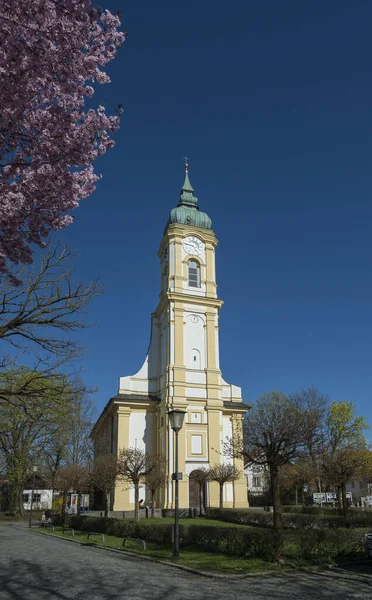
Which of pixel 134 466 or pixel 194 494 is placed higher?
pixel 134 466

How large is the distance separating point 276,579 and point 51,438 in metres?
31.9

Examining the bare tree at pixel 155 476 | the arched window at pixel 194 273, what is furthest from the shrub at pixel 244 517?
the arched window at pixel 194 273

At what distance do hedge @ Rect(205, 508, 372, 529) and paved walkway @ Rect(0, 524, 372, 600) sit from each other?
6.27 m

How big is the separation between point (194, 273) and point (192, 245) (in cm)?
284

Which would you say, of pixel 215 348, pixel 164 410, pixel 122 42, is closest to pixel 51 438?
pixel 164 410

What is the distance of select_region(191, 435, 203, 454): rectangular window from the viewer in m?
40.4

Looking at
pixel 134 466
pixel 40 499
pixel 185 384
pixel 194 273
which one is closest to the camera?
pixel 134 466

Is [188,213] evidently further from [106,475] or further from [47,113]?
[47,113]

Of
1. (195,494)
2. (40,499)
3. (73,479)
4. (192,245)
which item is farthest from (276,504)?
(40,499)

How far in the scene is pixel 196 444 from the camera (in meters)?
40.8

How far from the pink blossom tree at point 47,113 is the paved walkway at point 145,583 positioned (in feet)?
21.7

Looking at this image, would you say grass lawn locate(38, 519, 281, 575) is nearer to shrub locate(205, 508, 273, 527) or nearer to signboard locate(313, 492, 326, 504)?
shrub locate(205, 508, 273, 527)

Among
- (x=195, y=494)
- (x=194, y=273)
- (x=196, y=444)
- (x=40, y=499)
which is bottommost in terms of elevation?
(x=40, y=499)

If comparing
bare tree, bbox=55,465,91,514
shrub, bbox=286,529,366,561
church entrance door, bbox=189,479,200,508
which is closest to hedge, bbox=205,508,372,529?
shrub, bbox=286,529,366,561
